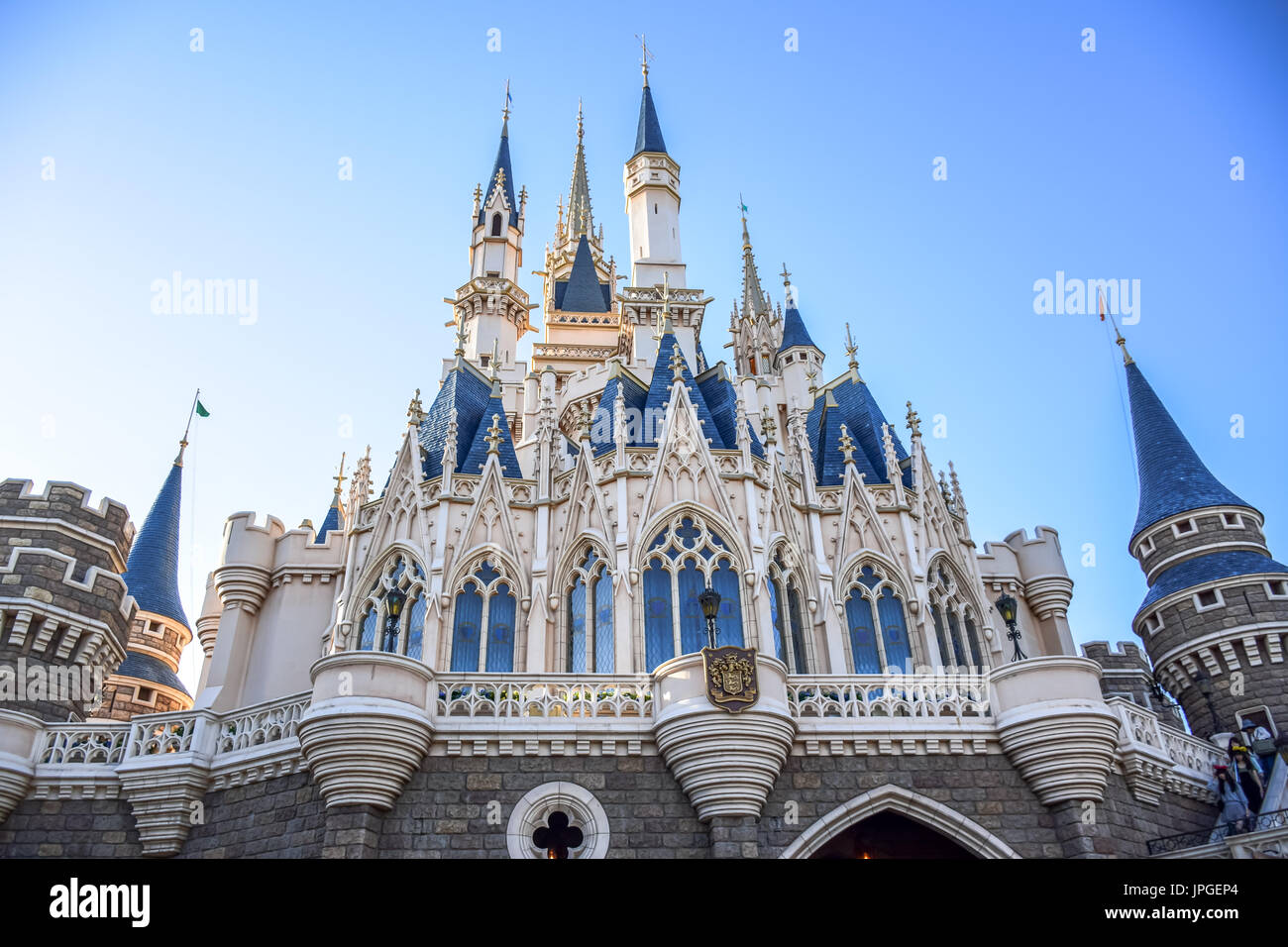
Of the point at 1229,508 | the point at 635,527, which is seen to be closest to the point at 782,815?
the point at 635,527

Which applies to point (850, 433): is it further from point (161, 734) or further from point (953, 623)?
point (161, 734)

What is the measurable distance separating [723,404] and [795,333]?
9052 millimetres

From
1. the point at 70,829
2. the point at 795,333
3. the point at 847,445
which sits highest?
the point at 795,333

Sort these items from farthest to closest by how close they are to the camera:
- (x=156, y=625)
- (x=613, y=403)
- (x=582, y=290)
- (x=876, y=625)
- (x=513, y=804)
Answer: (x=582, y=290) < (x=156, y=625) < (x=613, y=403) < (x=876, y=625) < (x=513, y=804)

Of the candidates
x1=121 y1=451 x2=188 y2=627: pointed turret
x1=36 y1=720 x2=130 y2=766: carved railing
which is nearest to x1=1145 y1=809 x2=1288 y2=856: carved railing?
x1=36 y1=720 x2=130 y2=766: carved railing

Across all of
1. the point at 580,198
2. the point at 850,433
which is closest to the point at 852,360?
the point at 850,433

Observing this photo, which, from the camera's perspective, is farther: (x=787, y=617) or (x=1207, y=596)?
(x=1207, y=596)

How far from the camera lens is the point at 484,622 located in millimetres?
20359

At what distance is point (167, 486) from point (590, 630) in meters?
23.7

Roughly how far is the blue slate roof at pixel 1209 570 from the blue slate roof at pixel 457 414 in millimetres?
18888

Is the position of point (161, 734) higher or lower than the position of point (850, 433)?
lower

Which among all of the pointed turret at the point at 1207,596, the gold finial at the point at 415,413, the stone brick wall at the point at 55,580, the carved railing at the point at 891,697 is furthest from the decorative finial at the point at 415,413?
the pointed turret at the point at 1207,596

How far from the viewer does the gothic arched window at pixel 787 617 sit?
66.7 feet

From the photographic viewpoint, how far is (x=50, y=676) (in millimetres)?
18406
